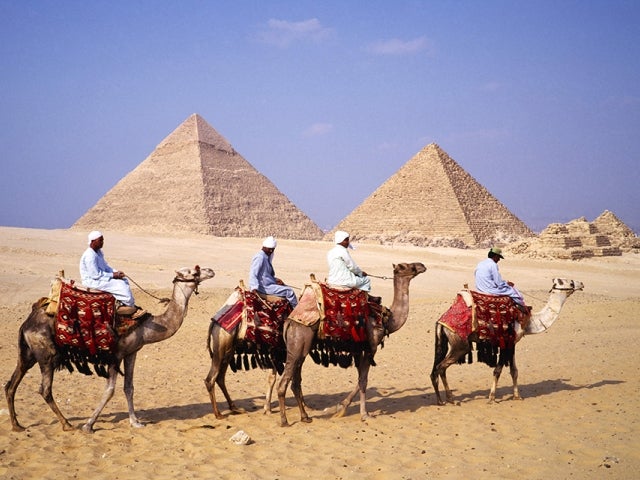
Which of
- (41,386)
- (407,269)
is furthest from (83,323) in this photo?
(407,269)

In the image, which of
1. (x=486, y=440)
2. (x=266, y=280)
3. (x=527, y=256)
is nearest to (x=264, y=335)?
(x=266, y=280)

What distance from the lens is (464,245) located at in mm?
51188

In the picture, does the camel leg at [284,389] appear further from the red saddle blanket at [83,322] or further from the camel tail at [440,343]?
the camel tail at [440,343]

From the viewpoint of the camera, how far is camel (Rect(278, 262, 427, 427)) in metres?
5.16

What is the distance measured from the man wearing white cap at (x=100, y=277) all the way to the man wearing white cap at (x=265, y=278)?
1071 mm

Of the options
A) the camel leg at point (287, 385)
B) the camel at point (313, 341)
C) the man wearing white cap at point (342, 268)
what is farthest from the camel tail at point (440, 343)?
the camel leg at point (287, 385)

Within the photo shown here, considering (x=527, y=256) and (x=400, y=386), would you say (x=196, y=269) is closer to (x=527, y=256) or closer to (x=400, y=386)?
(x=400, y=386)

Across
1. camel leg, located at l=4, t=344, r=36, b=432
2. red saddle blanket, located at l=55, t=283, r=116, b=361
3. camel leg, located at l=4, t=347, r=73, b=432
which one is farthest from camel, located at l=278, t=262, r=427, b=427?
camel leg, located at l=4, t=344, r=36, b=432

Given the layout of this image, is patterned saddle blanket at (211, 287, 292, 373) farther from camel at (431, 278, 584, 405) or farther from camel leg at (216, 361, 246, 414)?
camel at (431, 278, 584, 405)

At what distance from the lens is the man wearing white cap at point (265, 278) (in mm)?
5547

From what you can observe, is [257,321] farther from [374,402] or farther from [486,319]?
[486,319]

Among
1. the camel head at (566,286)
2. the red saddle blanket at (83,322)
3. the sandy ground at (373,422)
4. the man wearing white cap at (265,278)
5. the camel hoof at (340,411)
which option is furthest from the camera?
the camel head at (566,286)

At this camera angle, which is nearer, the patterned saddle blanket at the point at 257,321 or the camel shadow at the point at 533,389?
the patterned saddle blanket at the point at 257,321

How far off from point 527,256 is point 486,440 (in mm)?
28693
